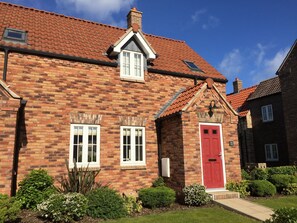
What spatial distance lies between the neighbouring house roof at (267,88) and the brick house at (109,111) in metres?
14.2

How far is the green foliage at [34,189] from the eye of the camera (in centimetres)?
910

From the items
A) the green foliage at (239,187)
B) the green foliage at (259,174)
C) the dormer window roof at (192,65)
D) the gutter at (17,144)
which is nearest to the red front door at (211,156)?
the green foliage at (239,187)

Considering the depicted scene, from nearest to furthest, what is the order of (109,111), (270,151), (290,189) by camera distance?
(109,111) → (290,189) → (270,151)

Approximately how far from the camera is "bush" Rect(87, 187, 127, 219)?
28.0 feet

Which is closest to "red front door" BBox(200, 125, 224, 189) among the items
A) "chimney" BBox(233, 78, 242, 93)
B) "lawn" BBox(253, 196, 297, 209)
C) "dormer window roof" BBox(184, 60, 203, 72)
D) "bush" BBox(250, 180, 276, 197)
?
"bush" BBox(250, 180, 276, 197)

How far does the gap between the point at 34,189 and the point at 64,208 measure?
6.83 feet

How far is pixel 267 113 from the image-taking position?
2489 centimetres

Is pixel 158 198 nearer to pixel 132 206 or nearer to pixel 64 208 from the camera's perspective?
pixel 132 206

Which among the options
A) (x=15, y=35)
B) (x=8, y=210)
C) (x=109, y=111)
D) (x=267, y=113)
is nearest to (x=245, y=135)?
(x=267, y=113)

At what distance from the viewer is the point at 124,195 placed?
11.0 meters

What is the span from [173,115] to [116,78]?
330 cm

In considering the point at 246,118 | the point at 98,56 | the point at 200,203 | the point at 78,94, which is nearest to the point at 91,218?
the point at 200,203

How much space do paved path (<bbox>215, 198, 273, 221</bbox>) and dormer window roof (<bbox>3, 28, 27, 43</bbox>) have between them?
35.1ft

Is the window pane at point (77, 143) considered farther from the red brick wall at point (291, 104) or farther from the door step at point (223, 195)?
the red brick wall at point (291, 104)
